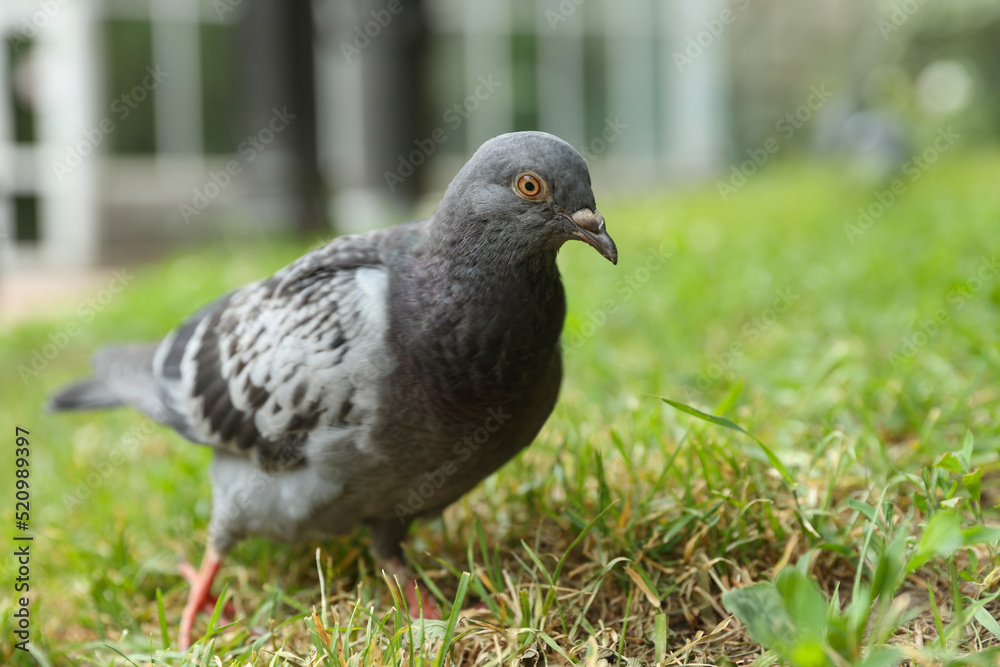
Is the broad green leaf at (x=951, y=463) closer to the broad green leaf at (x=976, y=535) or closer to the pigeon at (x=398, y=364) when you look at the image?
the broad green leaf at (x=976, y=535)

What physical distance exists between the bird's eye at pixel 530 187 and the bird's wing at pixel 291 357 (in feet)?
1.76

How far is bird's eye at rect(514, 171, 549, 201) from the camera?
221cm

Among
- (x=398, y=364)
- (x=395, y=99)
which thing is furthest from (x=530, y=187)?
(x=395, y=99)

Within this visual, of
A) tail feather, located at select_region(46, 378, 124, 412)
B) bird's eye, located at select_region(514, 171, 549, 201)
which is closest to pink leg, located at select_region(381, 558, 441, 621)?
bird's eye, located at select_region(514, 171, 549, 201)

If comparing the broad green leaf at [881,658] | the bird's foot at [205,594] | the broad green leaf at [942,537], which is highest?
the broad green leaf at [942,537]

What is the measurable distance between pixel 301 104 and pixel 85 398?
600cm

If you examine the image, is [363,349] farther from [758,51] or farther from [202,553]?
[758,51]

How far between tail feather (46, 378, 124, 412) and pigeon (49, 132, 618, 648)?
0.96m

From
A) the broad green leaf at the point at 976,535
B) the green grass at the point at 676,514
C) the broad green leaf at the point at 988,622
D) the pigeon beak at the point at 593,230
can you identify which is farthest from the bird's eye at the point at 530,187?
the broad green leaf at the point at 988,622

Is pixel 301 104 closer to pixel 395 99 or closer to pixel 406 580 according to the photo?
pixel 395 99

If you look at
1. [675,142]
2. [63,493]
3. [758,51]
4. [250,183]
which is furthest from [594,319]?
[758,51]

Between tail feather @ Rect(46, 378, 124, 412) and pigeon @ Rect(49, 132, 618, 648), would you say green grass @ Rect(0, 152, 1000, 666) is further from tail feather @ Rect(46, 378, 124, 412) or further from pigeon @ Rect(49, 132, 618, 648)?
tail feather @ Rect(46, 378, 124, 412)

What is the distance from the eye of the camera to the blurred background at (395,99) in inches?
370

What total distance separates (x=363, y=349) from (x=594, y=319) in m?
2.69
